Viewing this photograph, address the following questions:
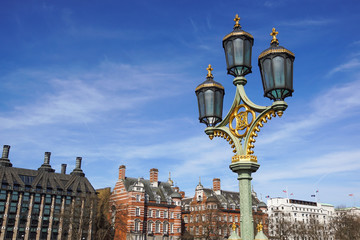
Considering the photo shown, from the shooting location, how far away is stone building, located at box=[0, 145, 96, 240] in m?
56.0

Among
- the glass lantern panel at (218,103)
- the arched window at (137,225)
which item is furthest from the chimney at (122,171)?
the glass lantern panel at (218,103)

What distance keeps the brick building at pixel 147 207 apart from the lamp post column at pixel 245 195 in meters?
53.8

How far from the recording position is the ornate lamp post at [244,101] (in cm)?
642

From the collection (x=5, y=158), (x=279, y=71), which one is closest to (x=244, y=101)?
(x=279, y=71)

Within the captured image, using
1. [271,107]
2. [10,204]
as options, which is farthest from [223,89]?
[10,204]

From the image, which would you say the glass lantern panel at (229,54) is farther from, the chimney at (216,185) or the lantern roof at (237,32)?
the chimney at (216,185)

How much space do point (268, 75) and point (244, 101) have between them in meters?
0.75

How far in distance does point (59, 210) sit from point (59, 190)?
3.64m

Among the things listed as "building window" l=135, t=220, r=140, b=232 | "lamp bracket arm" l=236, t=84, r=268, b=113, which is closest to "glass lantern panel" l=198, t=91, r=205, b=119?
"lamp bracket arm" l=236, t=84, r=268, b=113

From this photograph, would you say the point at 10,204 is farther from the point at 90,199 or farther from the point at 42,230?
the point at 90,199

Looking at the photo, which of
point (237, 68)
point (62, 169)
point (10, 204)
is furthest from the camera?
point (62, 169)

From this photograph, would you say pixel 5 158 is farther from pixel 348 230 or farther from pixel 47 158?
pixel 348 230

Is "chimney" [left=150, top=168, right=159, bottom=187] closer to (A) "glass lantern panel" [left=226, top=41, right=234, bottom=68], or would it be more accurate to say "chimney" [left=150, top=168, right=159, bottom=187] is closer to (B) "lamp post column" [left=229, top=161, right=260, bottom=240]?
(A) "glass lantern panel" [left=226, top=41, right=234, bottom=68]

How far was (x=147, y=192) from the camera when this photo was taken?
216ft
